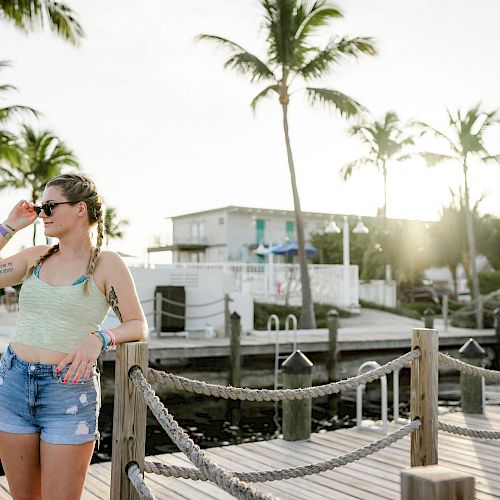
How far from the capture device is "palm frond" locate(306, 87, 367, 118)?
19672 mm

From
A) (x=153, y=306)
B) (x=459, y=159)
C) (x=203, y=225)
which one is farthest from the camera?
(x=203, y=225)

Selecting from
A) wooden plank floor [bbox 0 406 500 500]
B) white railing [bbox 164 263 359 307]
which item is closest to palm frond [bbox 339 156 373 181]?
white railing [bbox 164 263 359 307]

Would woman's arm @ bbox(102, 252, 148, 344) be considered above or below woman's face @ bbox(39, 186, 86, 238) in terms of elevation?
below

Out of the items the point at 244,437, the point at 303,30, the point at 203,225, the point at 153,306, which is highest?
the point at 303,30

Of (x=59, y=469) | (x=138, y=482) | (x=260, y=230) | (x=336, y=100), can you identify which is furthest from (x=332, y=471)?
(x=260, y=230)

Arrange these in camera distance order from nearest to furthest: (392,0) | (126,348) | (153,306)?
(126,348) < (392,0) < (153,306)

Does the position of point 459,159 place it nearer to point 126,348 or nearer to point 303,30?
point 303,30

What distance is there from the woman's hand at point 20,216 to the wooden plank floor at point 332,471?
2.73 m

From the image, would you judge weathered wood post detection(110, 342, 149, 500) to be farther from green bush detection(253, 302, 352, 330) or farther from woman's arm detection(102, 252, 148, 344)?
green bush detection(253, 302, 352, 330)

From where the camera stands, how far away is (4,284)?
2762mm

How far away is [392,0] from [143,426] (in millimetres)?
8794

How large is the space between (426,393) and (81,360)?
271 centimetres

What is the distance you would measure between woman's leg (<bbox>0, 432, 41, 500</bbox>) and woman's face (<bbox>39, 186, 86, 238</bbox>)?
80 centimetres

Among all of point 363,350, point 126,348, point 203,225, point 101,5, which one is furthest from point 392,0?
point 203,225
